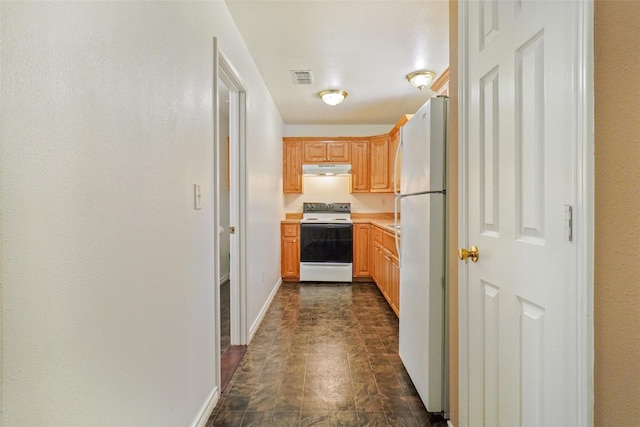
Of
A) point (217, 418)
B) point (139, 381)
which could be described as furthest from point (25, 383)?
point (217, 418)

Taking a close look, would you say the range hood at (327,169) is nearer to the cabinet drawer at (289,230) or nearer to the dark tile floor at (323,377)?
the cabinet drawer at (289,230)

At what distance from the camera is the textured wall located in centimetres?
70

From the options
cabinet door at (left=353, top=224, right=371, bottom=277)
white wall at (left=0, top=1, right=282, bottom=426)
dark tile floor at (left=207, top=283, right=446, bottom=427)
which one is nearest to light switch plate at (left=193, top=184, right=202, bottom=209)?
white wall at (left=0, top=1, right=282, bottom=426)

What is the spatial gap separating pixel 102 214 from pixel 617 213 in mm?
1249

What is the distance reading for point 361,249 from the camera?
4934 mm

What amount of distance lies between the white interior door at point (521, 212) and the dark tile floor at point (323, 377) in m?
0.63

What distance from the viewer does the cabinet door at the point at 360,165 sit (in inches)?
207

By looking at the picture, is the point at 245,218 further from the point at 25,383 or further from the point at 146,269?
the point at 25,383

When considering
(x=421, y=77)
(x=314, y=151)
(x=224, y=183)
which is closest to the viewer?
(x=421, y=77)

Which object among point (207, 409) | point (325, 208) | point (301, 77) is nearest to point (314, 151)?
point (325, 208)

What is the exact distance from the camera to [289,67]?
318 centimetres

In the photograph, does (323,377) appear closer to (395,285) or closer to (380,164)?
(395,285)

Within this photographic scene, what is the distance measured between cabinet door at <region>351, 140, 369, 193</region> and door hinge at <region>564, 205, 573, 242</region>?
14.7 ft

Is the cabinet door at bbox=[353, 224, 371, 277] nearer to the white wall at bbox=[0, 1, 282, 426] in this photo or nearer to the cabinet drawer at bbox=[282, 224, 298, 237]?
the cabinet drawer at bbox=[282, 224, 298, 237]
